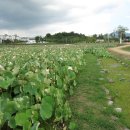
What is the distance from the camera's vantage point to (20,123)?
143 inches

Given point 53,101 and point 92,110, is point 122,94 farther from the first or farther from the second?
point 53,101

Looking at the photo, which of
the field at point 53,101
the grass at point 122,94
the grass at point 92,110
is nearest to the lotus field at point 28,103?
the field at point 53,101

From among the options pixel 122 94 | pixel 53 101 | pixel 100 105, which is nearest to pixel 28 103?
Result: pixel 53 101

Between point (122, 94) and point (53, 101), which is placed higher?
point (53, 101)

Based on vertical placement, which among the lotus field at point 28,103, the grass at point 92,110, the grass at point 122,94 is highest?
the lotus field at point 28,103

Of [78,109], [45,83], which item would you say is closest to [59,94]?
[45,83]

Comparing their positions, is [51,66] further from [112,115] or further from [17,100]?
[17,100]

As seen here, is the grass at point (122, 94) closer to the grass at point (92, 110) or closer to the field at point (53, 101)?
the field at point (53, 101)

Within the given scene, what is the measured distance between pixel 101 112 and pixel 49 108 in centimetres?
272

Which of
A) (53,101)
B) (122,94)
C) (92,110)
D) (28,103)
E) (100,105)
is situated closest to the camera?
(28,103)

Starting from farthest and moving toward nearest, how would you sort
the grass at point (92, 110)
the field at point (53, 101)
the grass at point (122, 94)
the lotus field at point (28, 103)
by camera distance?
1. the grass at point (122, 94)
2. the grass at point (92, 110)
3. the field at point (53, 101)
4. the lotus field at point (28, 103)

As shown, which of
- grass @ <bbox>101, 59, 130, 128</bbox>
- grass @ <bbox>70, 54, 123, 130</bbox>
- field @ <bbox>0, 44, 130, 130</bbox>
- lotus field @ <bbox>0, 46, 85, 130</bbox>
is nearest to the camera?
lotus field @ <bbox>0, 46, 85, 130</bbox>

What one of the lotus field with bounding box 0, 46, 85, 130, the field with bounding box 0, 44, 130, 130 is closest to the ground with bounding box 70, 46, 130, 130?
the field with bounding box 0, 44, 130, 130

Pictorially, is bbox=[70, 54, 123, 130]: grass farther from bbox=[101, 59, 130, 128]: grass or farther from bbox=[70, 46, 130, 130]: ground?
bbox=[101, 59, 130, 128]: grass
